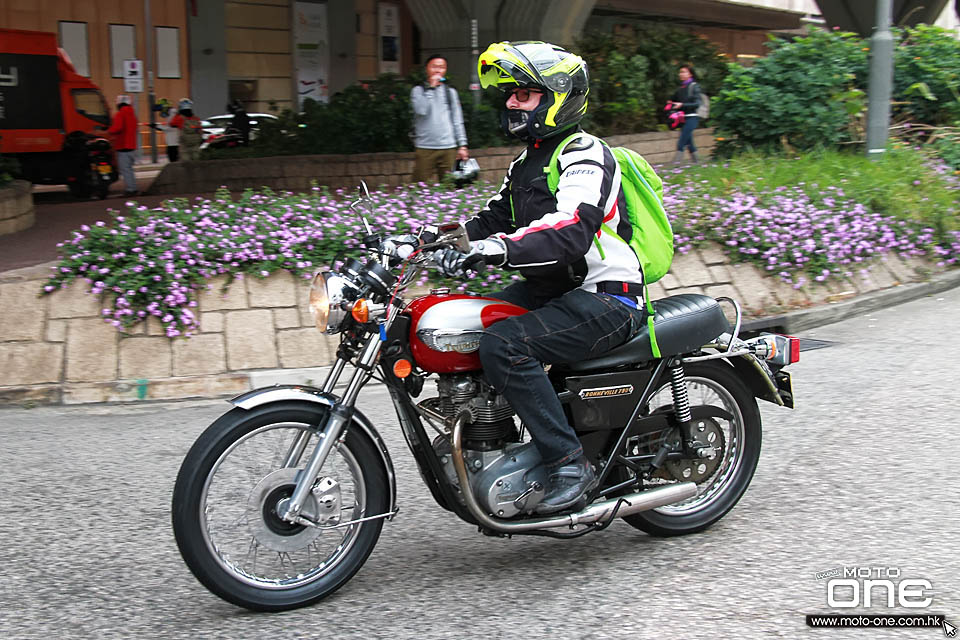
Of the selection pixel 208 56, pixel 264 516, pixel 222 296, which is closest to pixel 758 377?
pixel 264 516

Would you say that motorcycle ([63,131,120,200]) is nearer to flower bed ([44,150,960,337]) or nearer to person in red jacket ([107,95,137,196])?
person in red jacket ([107,95,137,196])

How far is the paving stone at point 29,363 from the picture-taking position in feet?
23.6

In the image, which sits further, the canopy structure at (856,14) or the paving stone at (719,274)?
the canopy structure at (856,14)

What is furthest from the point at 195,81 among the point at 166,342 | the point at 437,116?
the point at 166,342

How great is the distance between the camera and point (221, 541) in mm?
3795

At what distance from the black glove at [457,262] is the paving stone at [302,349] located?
3.95 metres

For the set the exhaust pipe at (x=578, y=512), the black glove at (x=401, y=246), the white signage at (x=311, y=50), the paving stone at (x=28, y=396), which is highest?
the white signage at (x=311, y=50)

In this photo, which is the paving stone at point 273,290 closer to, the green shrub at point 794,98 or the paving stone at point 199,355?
the paving stone at point 199,355

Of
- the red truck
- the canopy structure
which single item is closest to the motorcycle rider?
the red truck

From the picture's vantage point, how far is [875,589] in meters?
4.04

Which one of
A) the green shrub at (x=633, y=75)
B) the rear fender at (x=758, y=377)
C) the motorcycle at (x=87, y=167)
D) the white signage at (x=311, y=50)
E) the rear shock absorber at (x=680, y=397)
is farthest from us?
the white signage at (x=311, y=50)

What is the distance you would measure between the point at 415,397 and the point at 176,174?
15.6m

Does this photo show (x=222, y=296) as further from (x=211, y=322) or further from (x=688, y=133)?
(x=688, y=133)

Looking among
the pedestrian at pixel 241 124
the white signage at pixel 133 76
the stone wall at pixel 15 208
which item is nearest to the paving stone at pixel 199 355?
the stone wall at pixel 15 208
